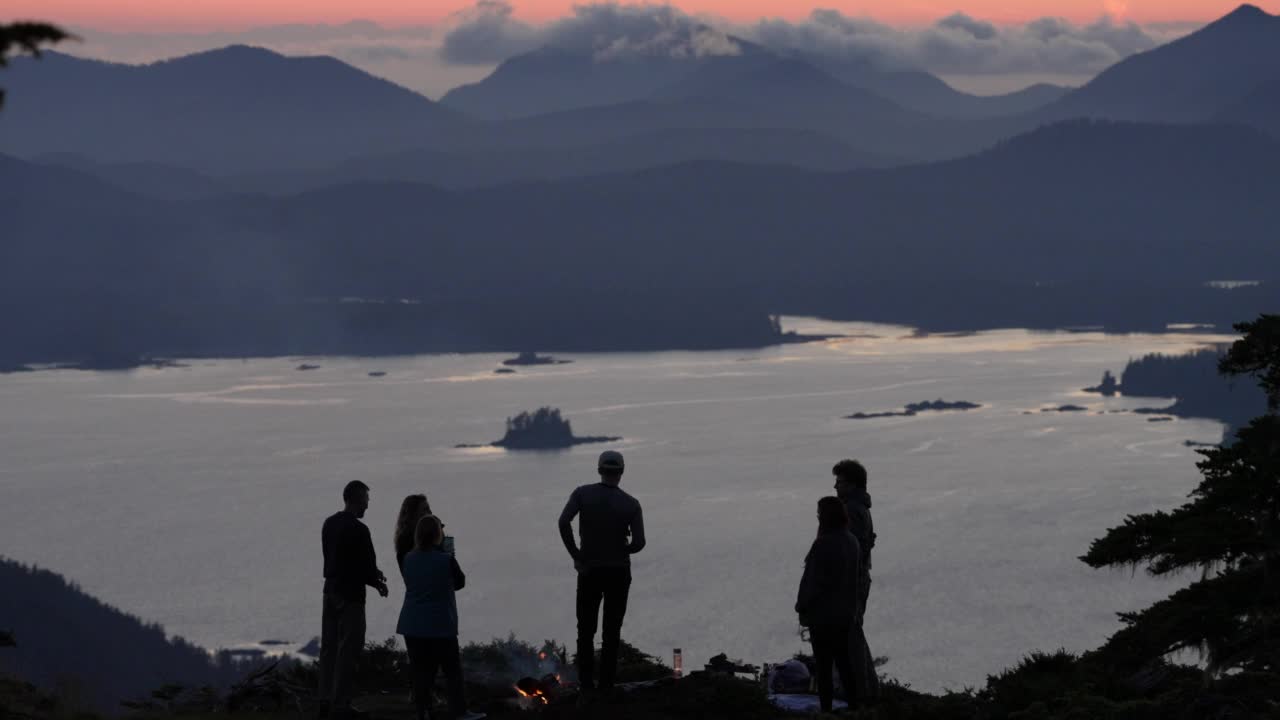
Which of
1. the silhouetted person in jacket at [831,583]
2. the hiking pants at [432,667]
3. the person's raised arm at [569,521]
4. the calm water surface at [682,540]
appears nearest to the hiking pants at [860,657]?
the silhouetted person in jacket at [831,583]

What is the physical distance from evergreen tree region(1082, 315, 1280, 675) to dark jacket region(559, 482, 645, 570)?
13.5 feet

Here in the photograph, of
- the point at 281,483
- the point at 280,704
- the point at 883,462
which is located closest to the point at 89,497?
the point at 281,483

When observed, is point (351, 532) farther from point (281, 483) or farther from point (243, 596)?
point (281, 483)

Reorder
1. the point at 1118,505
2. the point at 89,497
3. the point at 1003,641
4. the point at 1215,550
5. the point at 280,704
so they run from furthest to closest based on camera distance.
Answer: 1. the point at 89,497
2. the point at 1118,505
3. the point at 1003,641
4. the point at 280,704
5. the point at 1215,550

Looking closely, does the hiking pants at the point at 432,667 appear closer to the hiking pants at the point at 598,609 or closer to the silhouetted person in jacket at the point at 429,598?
the silhouetted person in jacket at the point at 429,598

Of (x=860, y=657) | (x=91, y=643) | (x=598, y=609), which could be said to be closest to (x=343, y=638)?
(x=598, y=609)

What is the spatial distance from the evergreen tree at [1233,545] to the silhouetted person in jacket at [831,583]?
2.09m

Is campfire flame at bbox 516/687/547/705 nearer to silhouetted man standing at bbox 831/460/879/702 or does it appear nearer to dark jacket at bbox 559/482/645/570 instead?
dark jacket at bbox 559/482/645/570

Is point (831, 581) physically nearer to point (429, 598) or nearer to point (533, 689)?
point (533, 689)

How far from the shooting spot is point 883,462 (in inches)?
7461

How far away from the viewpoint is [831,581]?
14820mm

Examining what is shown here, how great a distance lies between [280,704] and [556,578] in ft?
378

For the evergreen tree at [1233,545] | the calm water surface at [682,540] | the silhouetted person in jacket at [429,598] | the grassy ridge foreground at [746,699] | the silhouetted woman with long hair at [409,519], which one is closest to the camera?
the grassy ridge foreground at [746,699]

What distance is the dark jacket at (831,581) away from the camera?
580 inches
